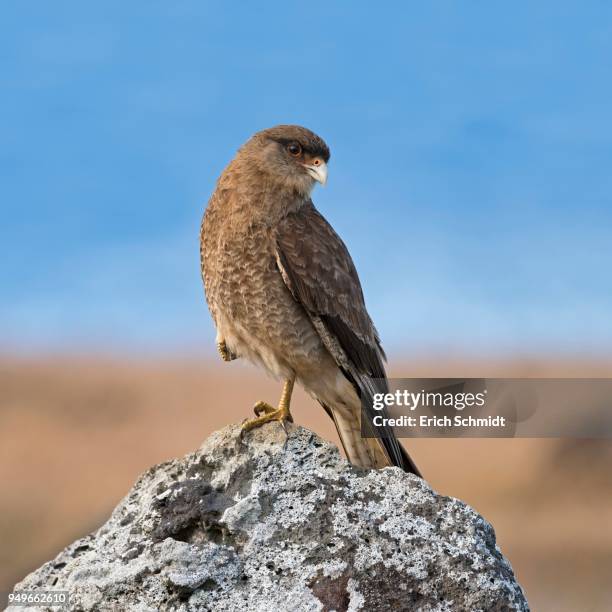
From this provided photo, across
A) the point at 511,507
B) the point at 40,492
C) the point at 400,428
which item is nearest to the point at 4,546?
the point at 40,492

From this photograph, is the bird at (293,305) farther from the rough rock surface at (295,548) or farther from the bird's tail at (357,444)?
the rough rock surface at (295,548)

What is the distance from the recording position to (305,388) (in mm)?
5902

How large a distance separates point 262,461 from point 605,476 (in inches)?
461

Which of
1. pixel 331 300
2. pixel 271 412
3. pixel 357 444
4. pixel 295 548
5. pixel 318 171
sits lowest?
pixel 295 548

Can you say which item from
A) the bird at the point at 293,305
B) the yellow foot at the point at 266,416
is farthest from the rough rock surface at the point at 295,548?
the bird at the point at 293,305

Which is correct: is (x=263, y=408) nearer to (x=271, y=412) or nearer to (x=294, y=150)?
(x=271, y=412)

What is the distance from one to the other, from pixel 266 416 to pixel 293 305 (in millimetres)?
1050

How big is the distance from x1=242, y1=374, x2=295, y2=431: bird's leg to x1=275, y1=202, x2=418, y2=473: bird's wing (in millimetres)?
378

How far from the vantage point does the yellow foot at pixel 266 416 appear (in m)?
4.65

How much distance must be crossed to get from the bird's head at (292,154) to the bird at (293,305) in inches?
5.1

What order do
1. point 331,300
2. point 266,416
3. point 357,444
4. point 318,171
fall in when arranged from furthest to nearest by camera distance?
point 318,171 < point 331,300 < point 357,444 < point 266,416

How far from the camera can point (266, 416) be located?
4.87 m

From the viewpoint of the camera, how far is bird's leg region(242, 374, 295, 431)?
468 centimetres

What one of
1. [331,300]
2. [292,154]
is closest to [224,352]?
[331,300]
